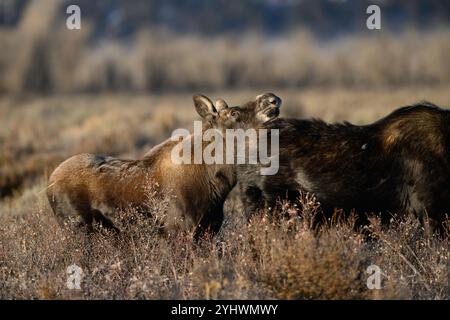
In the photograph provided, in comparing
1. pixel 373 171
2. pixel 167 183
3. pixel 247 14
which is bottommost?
pixel 167 183

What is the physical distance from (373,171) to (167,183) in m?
2.19

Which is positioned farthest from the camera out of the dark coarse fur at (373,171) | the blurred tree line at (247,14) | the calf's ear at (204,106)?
the blurred tree line at (247,14)

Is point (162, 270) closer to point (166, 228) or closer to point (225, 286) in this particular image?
point (166, 228)

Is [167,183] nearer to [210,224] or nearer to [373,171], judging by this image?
[210,224]

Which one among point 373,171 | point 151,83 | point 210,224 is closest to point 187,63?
point 151,83

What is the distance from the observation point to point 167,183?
836 cm

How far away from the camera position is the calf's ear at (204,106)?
8.69 m

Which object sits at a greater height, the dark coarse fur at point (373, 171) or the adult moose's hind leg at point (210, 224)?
the dark coarse fur at point (373, 171)

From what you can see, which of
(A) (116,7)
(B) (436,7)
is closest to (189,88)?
(B) (436,7)

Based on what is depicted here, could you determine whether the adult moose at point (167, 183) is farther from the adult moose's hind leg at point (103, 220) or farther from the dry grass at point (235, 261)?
the dry grass at point (235, 261)

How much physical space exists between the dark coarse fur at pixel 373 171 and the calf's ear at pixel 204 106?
0.91m

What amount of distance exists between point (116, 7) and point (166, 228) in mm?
82149

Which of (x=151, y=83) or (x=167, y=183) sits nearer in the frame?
(x=167, y=183)

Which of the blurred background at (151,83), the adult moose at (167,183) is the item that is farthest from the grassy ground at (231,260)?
the blurred background at (151,83)
